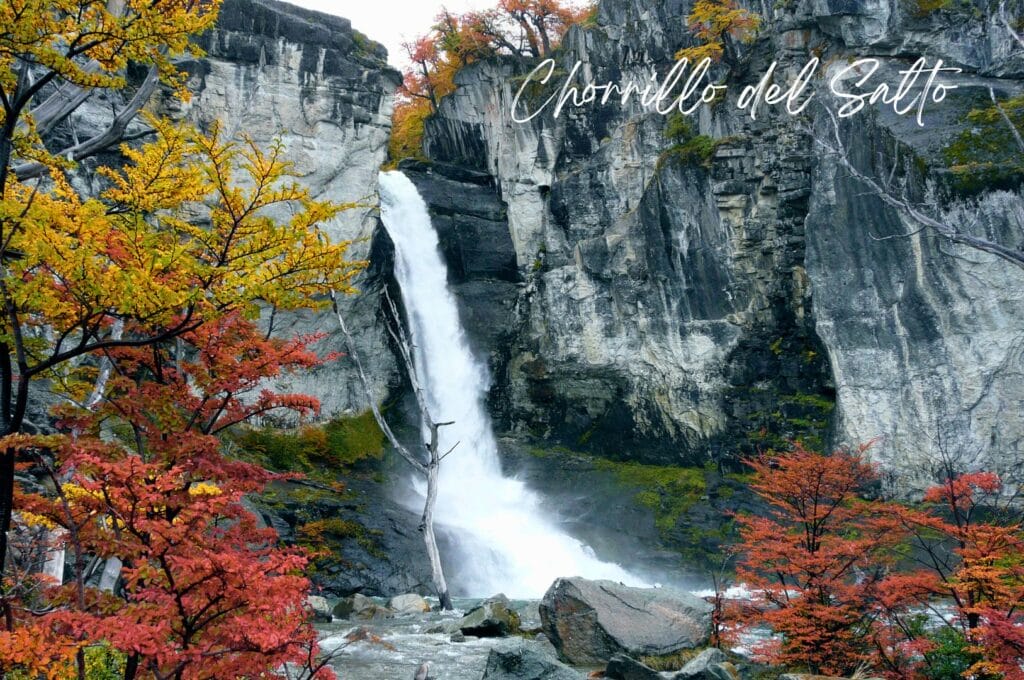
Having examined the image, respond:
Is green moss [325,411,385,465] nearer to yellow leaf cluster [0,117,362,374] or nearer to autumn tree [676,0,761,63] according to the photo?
autumn tree [676,0,761,63]

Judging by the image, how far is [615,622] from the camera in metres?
10.7

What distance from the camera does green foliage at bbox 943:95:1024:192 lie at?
17.0 metres

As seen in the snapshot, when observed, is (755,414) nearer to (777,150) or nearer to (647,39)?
(777,150)

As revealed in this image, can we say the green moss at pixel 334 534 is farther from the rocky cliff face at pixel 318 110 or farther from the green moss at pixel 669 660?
the green moss at pixel 669 660

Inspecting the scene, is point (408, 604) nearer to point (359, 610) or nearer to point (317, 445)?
point (359, 610)

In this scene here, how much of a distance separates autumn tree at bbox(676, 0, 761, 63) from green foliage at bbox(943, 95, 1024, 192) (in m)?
7.71

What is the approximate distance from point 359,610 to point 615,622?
5951 millimetres

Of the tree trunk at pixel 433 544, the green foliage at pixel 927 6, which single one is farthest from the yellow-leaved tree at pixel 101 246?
the green foliage at pixel 927 6

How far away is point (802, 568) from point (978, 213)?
12.7 metres

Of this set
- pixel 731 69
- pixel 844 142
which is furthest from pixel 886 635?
pixel 731 69

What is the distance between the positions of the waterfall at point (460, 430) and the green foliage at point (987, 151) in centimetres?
1334

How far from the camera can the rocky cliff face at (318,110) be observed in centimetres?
2311

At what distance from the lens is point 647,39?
24.9 meters

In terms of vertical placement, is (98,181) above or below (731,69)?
below
